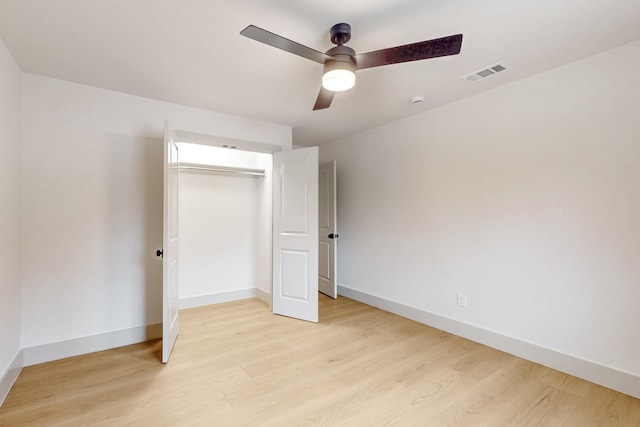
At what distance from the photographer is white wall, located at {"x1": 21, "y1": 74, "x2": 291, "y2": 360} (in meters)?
2.51

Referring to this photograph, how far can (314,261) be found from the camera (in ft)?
11.5

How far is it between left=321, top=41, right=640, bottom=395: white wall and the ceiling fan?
1.49 meters

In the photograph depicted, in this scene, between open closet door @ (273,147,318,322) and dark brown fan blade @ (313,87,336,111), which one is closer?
dark brown fan blade @ (313,87,336,111)

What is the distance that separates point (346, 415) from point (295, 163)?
8.80ft

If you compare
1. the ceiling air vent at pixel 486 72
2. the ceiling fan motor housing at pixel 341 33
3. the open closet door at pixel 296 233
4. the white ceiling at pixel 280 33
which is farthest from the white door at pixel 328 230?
the ceiling fan motor housing at pixel 341 33

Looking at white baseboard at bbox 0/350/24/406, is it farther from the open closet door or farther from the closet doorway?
the open closet door

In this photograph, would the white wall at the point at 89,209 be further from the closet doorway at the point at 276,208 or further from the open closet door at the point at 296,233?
the open closet door at the point at 296,233

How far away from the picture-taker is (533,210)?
8.33 ft

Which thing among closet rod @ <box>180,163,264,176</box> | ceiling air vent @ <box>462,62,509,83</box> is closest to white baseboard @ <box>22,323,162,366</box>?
closet rod @ <box>180,163,264,176</box>

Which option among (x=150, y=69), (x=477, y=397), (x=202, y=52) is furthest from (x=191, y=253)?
(x=477, y=397)

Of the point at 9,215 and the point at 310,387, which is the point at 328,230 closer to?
the point at 310,387

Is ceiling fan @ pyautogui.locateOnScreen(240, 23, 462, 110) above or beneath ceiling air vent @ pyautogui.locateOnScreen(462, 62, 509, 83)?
beneath

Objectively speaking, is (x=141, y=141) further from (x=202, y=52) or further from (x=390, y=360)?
(x=390, y=360)

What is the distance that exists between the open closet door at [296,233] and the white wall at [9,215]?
235 centimetres
